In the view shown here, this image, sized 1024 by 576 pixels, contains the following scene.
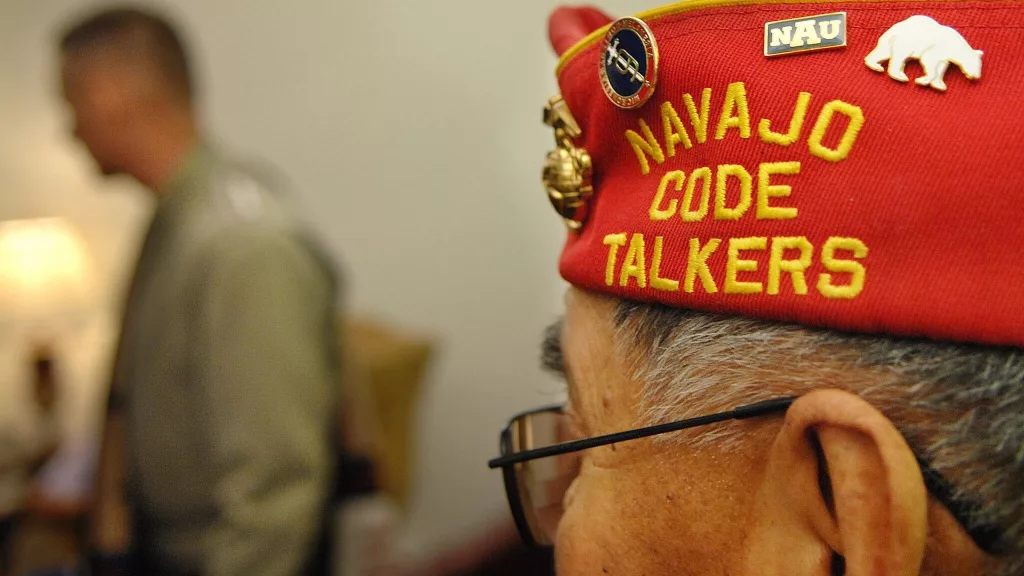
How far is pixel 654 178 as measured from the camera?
1.83ft

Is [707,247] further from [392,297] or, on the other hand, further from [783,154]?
[392,297]

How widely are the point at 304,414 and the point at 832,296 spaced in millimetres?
1223

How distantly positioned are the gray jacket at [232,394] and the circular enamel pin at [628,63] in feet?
3.54

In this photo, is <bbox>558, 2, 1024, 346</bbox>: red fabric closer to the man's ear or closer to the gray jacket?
the man's ear

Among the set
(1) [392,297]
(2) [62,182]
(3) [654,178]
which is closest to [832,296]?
(3) [654,178]

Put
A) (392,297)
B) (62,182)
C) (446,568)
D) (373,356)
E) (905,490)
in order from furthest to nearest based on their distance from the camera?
1. (62,182)
2. (392,297)
3. (373,356)
4. (446,568)
5. (905,490)

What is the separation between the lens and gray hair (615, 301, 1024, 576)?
1.49 feet

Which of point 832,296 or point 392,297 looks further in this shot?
point 392,297

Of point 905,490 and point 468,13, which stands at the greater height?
point 468,13

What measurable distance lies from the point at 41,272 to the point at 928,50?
3218 millimetres

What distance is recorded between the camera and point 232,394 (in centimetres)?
145

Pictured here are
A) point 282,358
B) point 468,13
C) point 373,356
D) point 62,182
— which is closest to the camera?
point 282,358

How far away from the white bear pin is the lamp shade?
10.4 feet

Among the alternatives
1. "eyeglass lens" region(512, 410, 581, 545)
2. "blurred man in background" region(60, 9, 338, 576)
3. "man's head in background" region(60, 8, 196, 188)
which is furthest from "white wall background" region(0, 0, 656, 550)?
"eyeglass lens" region(512, 410, 581, 545)
